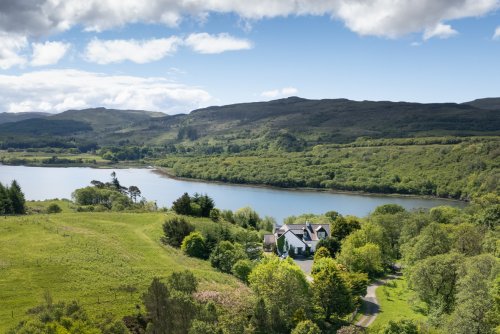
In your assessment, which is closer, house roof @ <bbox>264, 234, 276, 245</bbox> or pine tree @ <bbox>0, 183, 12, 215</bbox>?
pine tree @ <bbox>0, 183, 12, 215</bbox>

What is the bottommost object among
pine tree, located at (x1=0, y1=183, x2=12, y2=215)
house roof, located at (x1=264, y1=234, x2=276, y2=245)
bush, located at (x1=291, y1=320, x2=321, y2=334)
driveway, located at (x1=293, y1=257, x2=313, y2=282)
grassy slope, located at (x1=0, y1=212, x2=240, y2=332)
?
driveway, located at (x1=293, y1=257, x2=313, y2=282)

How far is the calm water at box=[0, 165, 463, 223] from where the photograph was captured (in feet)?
452

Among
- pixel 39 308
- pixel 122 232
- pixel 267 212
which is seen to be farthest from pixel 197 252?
pixel 267 212

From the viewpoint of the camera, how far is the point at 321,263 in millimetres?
52062

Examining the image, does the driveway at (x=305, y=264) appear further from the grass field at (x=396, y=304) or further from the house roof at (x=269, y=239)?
the grass field at (x=396, y=304)

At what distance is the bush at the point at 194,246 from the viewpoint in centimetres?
5919

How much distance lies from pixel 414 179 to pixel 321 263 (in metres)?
140

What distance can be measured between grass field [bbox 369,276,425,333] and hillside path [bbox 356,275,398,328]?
1.54 ft

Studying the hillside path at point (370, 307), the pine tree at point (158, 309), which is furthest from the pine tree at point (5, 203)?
the hillside path at point (370, 307)

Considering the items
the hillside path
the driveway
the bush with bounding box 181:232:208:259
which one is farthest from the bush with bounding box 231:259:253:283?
the driveway

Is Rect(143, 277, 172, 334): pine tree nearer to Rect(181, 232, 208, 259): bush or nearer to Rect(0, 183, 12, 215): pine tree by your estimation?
Rect(181, 232, 208, 259): bush

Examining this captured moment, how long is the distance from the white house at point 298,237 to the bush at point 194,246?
17133mm

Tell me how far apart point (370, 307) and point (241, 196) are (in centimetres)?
11383

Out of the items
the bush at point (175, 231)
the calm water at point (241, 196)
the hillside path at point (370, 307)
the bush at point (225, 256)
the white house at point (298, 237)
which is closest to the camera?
the hillside path at point (370, 307)
